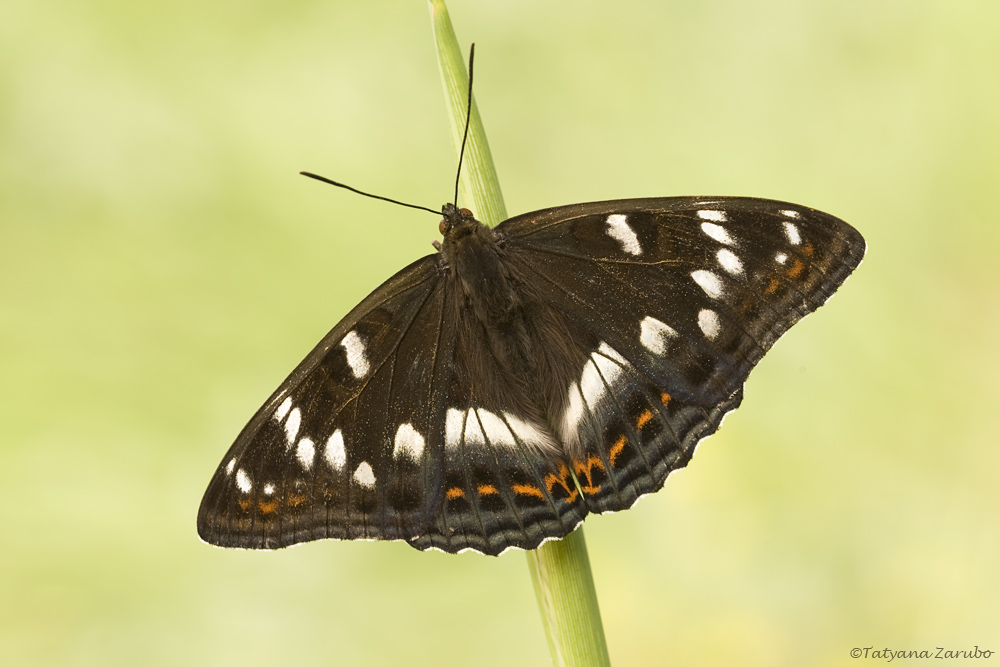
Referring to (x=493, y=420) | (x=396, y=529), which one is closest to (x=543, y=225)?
(x=493, y=420)

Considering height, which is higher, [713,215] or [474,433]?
[713,215]

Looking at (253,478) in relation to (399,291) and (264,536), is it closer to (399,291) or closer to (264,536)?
(264,536)

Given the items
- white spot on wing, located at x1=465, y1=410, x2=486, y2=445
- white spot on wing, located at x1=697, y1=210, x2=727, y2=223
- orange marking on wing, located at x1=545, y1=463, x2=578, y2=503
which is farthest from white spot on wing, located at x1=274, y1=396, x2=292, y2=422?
white spot on wing, located at x1=697, y1=210, x2=727, y2=223

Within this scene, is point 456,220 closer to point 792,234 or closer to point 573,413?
point 573,413

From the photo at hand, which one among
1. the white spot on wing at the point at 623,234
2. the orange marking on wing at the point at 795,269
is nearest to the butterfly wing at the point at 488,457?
the white spot on wing at the point at 623,234

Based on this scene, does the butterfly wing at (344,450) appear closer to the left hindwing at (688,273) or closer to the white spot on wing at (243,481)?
the white spot on wing at (243,481)

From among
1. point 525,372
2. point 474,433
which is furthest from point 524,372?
point 474,433
